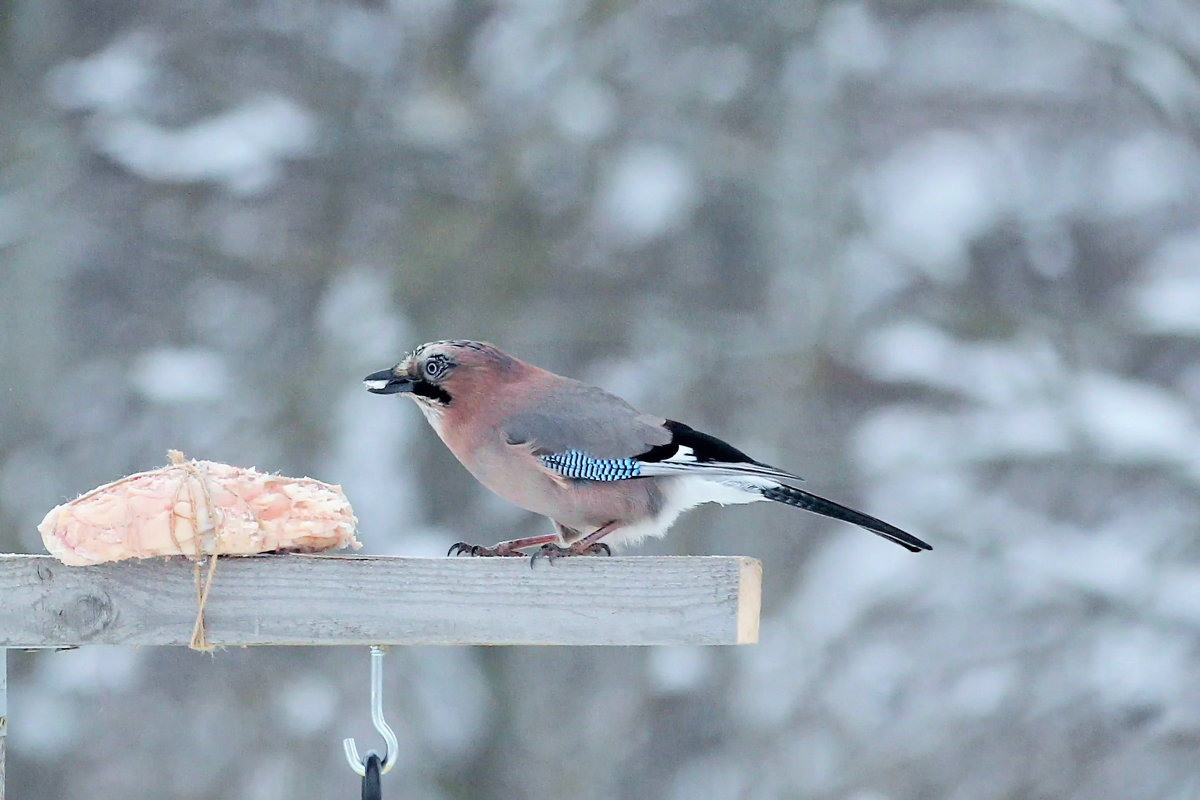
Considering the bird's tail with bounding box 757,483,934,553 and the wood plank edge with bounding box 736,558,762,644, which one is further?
the bird's tail with bounding box 757,483,934,553

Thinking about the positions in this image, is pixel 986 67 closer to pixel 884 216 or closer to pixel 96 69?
pixel 884 216

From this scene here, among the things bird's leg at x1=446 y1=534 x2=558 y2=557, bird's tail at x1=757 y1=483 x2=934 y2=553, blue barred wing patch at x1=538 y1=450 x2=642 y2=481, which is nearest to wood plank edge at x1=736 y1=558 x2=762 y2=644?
bird's tail at x1=757 y1=483 x2=934 y2=553

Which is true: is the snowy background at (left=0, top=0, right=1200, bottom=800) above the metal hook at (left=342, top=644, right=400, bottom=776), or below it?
above

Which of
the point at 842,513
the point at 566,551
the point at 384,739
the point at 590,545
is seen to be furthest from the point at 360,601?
the point at 842,513

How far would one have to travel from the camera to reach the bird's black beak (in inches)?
101

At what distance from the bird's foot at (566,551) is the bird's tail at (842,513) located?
1.00 ft

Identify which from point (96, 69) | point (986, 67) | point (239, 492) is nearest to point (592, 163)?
point (986, 67)

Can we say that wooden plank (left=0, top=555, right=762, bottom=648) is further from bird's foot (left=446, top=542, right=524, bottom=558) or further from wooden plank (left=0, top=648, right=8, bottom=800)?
bird's foot (left=446, top=542, right=524, bottom=558)

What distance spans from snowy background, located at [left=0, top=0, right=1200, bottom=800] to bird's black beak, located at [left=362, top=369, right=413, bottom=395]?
5.58 ft

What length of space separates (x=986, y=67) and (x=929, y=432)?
118 centimetres

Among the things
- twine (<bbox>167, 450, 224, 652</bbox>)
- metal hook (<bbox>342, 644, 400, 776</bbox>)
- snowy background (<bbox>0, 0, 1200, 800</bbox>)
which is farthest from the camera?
snowy background (<bbox>0, 0, 1200, 800</bbox>)

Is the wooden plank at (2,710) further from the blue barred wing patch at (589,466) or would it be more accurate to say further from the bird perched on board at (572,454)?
the blue barred wing patch at (589,466)

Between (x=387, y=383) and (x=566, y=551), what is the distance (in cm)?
48

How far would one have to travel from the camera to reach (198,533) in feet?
7.12
